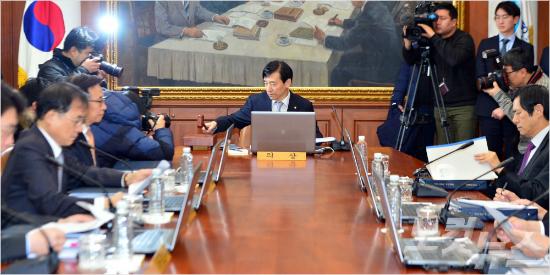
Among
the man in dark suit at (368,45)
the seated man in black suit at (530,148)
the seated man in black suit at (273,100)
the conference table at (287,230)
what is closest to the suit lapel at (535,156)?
the seated man in black suit at (530,148)

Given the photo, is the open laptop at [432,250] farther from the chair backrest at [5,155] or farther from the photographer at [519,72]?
the photographer at [519,72]

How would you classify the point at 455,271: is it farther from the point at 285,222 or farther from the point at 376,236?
the point at 285,222

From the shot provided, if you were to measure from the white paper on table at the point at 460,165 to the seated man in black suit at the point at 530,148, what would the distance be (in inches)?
1.2

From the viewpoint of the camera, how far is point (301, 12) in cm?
550

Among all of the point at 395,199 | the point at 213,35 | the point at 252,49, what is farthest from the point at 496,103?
the point at 213,35

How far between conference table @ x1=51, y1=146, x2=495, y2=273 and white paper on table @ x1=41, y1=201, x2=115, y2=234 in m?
0.14

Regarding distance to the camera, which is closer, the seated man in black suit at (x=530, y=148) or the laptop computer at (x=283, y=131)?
the seated man in black suit at (x=530, y=148)

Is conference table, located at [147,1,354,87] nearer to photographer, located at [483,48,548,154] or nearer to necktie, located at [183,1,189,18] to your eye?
necktie, located at [183,1,189,18]

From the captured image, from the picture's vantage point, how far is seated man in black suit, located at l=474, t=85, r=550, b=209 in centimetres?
215

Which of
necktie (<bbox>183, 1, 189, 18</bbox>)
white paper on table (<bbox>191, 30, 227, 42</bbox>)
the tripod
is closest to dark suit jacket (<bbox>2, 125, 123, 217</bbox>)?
→ the tripod

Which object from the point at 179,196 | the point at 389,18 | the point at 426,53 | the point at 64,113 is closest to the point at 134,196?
the point at 179,196

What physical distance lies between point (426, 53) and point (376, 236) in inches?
121

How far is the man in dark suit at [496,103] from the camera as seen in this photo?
4125 mm

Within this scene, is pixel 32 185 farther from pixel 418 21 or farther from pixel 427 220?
pixel 418 21
